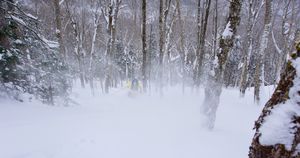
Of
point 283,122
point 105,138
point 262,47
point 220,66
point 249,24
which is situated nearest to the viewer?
point 283,122

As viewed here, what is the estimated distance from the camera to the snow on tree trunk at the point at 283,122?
1629 millimetres

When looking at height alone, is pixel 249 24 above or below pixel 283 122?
above

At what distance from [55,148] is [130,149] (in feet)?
4.42

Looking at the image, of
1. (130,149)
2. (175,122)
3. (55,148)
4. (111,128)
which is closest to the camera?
(55,148)

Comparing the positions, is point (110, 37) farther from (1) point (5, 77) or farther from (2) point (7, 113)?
(2) point (7, 113)

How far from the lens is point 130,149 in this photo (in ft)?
15.2

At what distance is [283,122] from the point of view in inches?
65.6

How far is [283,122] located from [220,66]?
14.6 feet

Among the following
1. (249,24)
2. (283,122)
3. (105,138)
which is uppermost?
(249,24)

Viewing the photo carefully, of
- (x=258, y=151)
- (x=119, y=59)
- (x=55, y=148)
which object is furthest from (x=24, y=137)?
(x=119, y=59)

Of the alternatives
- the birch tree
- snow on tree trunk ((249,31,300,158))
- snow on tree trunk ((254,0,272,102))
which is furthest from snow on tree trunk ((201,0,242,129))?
the birch tree

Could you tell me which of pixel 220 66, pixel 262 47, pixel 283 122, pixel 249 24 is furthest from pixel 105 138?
pixel 249 24

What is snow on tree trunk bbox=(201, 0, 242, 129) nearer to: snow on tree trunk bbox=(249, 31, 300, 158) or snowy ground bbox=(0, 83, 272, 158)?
snowy ground bbox=(0, 83, 272, 158)

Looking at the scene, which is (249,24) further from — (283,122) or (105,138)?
(283,122)
